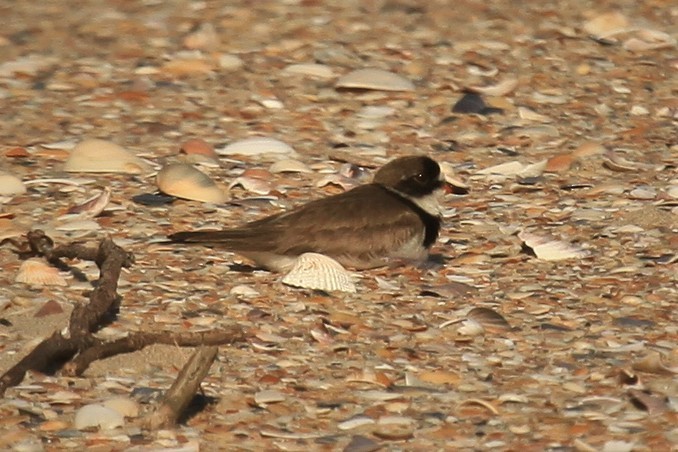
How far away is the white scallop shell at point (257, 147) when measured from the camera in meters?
6.93

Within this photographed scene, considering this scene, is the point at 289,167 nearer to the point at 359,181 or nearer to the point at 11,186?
the point at 359,181

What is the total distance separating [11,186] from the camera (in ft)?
20.8

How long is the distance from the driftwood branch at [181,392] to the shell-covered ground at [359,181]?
0.05 m

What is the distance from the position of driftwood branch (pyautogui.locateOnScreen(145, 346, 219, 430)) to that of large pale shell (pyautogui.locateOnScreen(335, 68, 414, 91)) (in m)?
3.60

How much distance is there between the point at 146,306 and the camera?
5.17 m

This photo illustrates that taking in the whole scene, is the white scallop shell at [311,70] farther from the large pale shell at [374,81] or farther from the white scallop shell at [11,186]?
the white scallop shell at [11,186]

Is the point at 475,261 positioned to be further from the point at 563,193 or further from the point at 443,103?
the point at 443,103

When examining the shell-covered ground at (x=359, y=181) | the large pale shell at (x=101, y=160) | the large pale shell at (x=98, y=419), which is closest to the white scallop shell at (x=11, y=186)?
the shell-covered ground at (x=359, y=181)

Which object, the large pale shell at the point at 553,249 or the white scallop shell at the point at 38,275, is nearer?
the white scallop shell at the point at 38,275

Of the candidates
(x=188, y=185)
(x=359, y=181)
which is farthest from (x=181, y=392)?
(x=359, y=181)

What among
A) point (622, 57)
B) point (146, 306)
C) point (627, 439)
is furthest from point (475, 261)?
point (622, 57)

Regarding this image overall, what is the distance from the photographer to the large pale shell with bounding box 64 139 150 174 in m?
6.61

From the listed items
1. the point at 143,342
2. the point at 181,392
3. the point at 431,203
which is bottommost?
the point at 431,203

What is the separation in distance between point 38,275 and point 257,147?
1808mm
